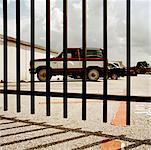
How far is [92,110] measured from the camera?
21.6ft

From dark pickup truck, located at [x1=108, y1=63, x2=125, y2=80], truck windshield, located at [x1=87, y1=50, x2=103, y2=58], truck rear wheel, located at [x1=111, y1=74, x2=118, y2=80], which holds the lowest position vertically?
truck rear wheel, located at [x1=111, y1=74, x2=118, y2=80]

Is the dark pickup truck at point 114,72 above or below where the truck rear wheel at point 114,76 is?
above

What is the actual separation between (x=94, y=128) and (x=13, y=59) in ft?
64.5

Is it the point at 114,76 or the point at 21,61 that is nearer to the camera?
the point at 114,76

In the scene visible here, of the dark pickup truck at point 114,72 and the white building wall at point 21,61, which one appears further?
the dark pickup truck at point 114,72

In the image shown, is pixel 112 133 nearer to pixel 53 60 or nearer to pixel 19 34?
pixel 19 34

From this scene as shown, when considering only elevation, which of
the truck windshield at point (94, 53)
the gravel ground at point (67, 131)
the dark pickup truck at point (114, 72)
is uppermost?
the truck windshield at point (94, 53)

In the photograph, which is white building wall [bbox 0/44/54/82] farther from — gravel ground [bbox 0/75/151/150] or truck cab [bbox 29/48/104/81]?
gravel ground [bbox 0/75/151/150]

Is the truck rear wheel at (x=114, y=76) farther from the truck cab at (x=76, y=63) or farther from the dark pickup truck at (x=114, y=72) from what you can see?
the truck cab at (x=76, y=63)

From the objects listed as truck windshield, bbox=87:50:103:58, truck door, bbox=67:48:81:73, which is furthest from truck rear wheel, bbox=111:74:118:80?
truck door, bbox=67:48:81:73

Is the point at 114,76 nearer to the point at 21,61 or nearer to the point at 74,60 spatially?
the point at 74,60

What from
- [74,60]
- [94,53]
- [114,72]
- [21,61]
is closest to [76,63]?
[74,60]

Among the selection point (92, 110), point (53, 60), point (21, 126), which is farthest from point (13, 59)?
point (21, 126)

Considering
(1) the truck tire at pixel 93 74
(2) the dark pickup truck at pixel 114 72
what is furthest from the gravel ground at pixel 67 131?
(2) the dark pickup truck at pixel 114 72
